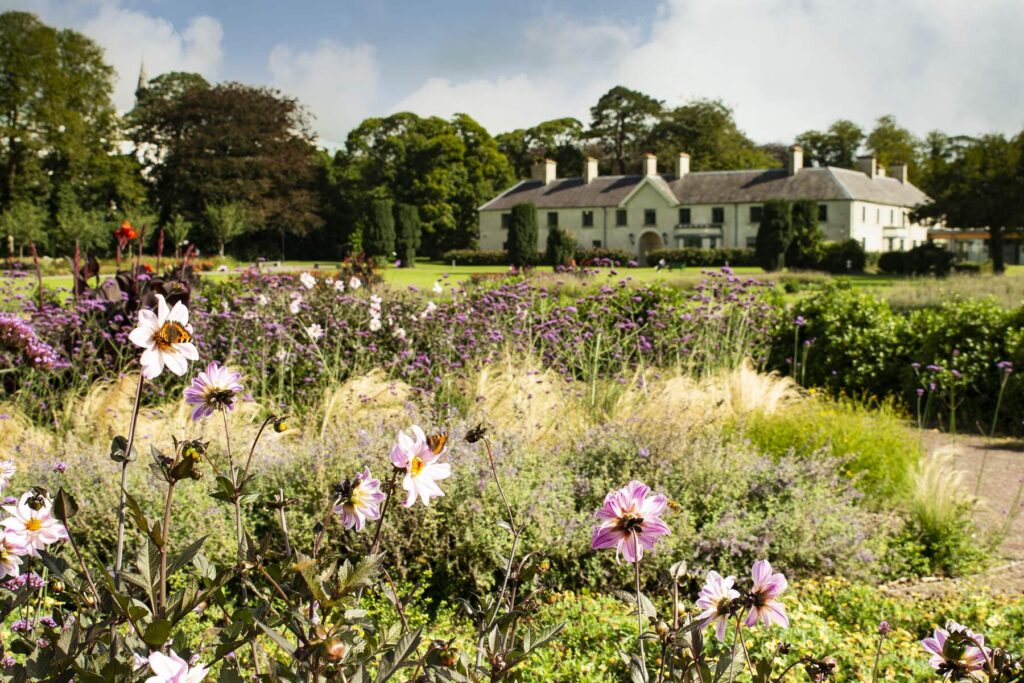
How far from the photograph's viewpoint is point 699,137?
179ft

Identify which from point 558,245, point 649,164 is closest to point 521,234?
point 558,245

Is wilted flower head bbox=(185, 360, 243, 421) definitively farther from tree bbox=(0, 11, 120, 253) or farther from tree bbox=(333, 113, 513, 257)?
tree bbox=(333, 113, 513, 257)

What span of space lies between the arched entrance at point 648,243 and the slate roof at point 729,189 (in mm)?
2271

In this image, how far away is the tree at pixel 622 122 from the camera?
5538cm

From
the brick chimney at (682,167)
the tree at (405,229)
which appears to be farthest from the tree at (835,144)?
the tree at (405,229)

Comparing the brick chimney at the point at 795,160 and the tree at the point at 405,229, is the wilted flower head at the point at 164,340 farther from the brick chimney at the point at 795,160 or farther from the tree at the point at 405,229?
the brick chimney at the point at 795,160

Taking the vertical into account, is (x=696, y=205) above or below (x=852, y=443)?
above

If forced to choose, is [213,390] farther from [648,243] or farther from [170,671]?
[648,243]

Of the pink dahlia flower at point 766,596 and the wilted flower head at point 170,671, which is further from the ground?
the wilted flower head at point 170,671

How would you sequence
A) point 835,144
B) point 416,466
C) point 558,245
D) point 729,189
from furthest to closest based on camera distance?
point 835,144, point 729,189, point 558,245, point 416,466

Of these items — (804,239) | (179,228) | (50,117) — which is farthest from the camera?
(804,239)

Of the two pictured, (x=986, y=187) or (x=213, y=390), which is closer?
(x=213, y=390)

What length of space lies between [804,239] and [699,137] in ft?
67.5

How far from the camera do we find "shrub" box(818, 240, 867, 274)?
34594mm
